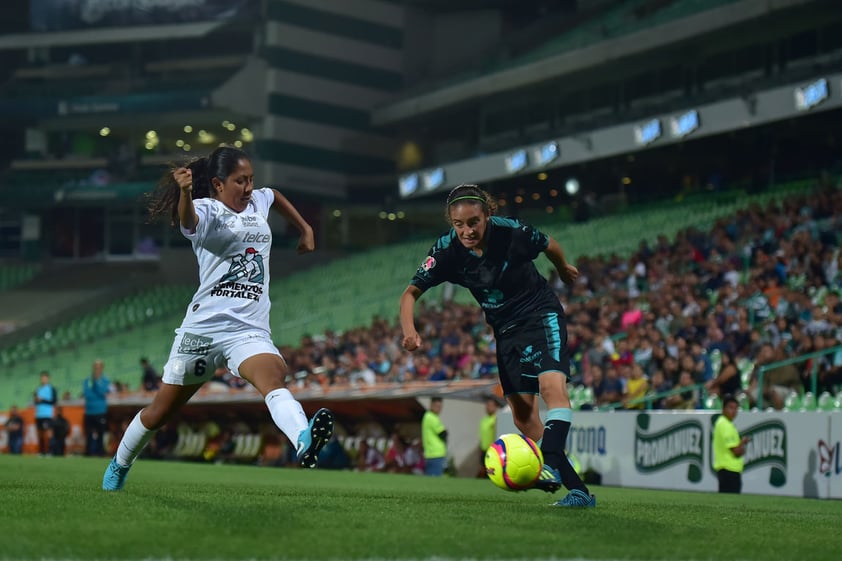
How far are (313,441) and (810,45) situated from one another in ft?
113

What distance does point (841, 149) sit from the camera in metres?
37.8

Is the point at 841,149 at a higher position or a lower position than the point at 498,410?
higher

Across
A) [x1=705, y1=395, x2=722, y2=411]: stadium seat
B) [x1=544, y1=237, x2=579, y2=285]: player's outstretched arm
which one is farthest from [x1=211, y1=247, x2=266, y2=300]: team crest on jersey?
[x1=705, y1=395, x2=722, y2=411]: stadium seat

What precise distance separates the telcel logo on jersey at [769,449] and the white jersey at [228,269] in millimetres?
11139

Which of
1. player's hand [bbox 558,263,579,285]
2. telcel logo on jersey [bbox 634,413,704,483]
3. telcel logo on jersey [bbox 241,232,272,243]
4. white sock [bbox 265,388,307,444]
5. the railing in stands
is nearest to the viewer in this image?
white sock [bbox 265,388,307,444]

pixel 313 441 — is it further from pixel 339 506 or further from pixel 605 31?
pixel 605 31

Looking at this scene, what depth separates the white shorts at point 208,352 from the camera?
7.88 meters

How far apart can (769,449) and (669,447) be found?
6.18 ft

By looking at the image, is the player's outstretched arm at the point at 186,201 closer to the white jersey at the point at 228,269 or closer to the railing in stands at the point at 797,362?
the white jersey at the point at 228,269

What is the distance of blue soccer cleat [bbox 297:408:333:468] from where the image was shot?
7234 mm

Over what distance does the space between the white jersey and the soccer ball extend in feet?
5.52

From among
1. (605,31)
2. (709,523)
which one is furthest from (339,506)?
(605,31)

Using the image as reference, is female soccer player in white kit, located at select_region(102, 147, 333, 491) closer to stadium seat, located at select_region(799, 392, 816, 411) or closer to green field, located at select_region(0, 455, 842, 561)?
green field, located at select_region(0, 455, 842, 561)

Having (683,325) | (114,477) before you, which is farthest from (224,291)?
(683,325)
